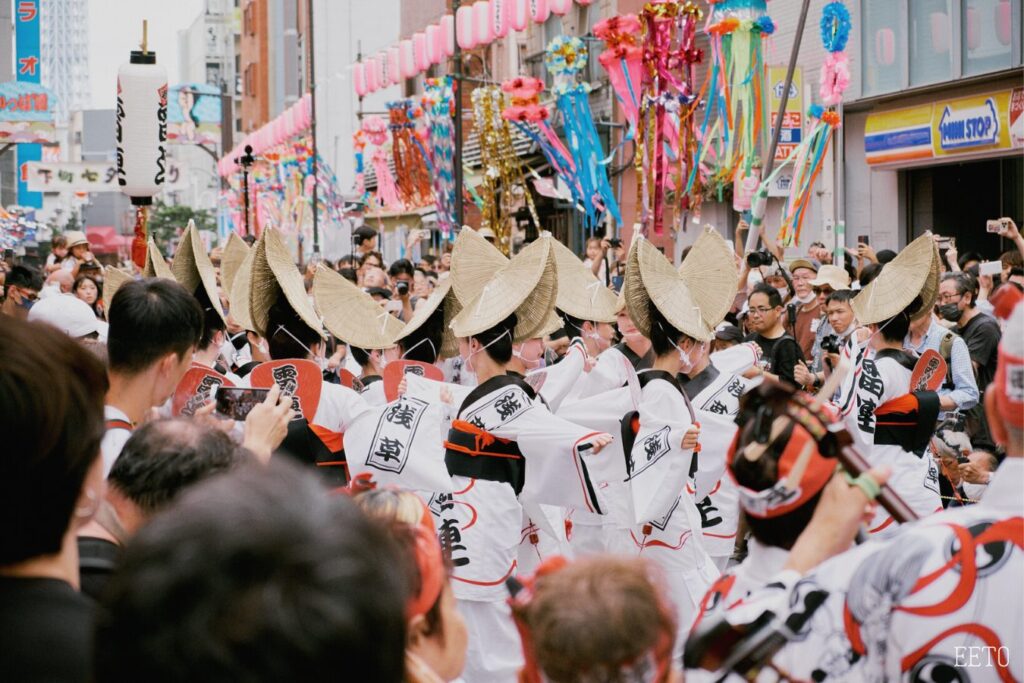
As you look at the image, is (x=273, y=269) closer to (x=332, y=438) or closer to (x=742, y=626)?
(x=332, y=438)

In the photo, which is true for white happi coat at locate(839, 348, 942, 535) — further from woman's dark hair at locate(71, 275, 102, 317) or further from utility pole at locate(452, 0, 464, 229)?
utility pole at locate(452, 0, 464, 229)

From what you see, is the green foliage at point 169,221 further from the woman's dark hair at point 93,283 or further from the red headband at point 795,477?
the red headband at point 795,477

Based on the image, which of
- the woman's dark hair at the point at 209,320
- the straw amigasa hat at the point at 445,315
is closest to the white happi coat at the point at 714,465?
the straw amigasa hat at the point at 445,315

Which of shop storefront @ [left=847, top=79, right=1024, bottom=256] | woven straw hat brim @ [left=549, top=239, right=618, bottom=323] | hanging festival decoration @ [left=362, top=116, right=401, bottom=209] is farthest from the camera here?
hanging festival decoration @ [left=362, top=116, right=401, bottom=209]

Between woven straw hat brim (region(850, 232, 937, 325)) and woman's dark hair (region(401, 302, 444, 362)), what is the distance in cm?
222

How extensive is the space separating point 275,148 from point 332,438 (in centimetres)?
3591

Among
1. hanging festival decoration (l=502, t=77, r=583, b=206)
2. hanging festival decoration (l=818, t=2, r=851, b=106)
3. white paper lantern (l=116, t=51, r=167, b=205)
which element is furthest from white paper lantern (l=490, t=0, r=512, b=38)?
white paper lantern (l=116, t=51, r=167, b=205)

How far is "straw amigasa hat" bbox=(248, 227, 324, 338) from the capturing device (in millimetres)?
5734

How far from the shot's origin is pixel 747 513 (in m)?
2.34

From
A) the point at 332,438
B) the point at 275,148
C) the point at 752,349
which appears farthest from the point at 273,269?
the point at 275,148

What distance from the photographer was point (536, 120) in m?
16.4

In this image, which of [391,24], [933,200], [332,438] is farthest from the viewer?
[391,24]

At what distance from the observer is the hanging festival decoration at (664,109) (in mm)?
12938

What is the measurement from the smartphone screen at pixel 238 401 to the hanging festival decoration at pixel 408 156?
18394 millimetres
